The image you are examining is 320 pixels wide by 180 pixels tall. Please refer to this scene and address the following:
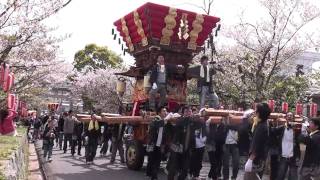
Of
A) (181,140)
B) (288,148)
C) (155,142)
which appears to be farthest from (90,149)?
(288,148)

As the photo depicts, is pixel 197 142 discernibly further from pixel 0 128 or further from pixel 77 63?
pixel 77 63

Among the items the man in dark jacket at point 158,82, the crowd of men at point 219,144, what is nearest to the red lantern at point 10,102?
the man in dark jacket at point 158,82

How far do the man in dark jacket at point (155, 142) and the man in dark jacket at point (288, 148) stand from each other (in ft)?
8.38

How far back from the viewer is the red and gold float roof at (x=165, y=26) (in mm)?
12977

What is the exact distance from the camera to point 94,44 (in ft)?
180

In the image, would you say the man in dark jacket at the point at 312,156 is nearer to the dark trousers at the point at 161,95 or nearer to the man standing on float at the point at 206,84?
the man standing on float at the point at 206,84

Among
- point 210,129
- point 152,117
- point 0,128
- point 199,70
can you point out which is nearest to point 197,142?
point 210,129

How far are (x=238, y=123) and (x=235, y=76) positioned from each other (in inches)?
573

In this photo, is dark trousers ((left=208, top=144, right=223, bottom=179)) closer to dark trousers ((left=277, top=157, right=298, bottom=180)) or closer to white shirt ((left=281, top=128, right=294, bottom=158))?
dark trousers ((left=277, top=157, right=298, bottom=180))

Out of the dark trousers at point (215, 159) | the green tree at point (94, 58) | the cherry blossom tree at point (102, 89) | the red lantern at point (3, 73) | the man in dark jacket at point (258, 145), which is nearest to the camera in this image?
the man in dark jacket at point (258, 145)

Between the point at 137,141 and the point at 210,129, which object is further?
the point at 137,141

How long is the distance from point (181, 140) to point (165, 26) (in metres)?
4.30

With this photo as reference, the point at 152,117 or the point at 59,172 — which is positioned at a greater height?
the point at 152,117

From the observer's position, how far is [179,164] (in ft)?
34.0
